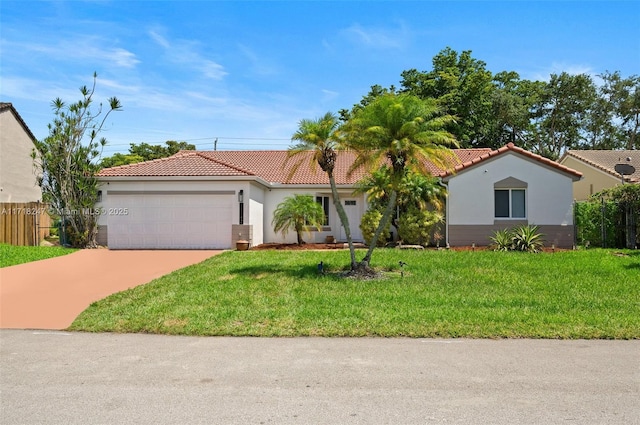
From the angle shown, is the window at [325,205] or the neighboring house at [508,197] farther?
the window at [325,205]

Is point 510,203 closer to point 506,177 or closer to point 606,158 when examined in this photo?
point 506,177

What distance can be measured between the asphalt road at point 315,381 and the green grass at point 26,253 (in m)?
9.75

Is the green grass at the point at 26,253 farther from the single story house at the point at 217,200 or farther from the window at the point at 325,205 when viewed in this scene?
the window at the point at 325,205

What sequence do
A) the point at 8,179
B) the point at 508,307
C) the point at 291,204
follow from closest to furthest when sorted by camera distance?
the point at 508,307 → the point at 291,204 → the point at 8,179

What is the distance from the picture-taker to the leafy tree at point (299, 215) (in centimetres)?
1927

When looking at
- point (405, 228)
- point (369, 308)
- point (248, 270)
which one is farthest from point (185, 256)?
point (369, 308)

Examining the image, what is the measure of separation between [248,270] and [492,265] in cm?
667

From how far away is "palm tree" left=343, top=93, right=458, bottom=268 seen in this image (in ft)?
36.2

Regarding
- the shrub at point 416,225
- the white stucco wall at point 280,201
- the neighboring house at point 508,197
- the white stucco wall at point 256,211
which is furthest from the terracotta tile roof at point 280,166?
the neighboring house at point 508,197

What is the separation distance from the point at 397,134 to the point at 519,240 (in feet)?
27.3

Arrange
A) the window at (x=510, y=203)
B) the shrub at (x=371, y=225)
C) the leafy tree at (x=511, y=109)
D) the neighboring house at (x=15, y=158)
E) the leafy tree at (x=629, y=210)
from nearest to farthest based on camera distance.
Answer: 1. the leafy tree at (x=629, y=210)
2. the shrub at (x=371, y=225)
3. the window at (x=510, y=203)
4. the neighboring house at (x=15, y=158)
5. the leafy tree at (x=511, y=109)

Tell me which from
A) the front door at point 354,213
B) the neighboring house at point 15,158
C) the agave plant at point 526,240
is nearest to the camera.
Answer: the agave plant at point 526,240

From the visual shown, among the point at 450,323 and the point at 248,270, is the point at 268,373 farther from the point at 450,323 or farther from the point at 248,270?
the point at 248,270

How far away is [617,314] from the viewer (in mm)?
7957
